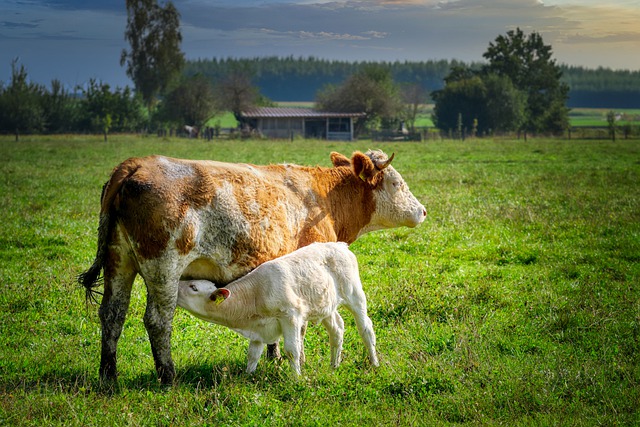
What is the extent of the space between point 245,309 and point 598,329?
14.6 ft

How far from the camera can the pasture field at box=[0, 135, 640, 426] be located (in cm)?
621

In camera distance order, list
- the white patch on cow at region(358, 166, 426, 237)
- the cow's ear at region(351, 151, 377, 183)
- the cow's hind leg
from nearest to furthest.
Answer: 1. the cow's hind leg
2. the cow's ear at region(351, 151, 377, 183)
3. the white patch on cow at region(358, 166, 426, 237)

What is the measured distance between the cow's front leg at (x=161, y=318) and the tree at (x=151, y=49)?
98.9 meters

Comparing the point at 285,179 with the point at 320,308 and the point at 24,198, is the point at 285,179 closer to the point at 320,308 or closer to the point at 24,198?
the point at 320,308

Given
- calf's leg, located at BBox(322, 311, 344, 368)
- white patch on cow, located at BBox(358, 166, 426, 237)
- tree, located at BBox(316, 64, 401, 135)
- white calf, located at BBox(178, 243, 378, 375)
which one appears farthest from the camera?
tree, located at BBox(316, 64, 401, 135)

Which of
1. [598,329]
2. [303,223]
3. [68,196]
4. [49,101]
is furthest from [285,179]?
[49,101]

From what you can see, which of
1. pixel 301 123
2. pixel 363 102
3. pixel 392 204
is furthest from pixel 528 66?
pixel 392 204

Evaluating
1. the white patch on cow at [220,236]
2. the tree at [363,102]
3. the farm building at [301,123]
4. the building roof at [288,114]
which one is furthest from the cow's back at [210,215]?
the tree at [363,102]

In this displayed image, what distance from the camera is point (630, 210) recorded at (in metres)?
17.8

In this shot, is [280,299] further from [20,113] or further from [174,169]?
[20,113]

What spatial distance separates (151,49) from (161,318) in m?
102

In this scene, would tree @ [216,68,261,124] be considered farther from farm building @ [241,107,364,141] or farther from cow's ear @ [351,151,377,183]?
cow's ear @ [351,151,377,183]

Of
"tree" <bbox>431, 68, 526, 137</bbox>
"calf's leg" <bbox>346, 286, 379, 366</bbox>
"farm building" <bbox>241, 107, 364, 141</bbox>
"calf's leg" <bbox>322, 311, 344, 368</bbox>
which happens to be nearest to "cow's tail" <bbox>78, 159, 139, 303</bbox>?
"calf's leg" <bbox>322, 311, 344, 368</bbox>

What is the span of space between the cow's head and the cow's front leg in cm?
313
